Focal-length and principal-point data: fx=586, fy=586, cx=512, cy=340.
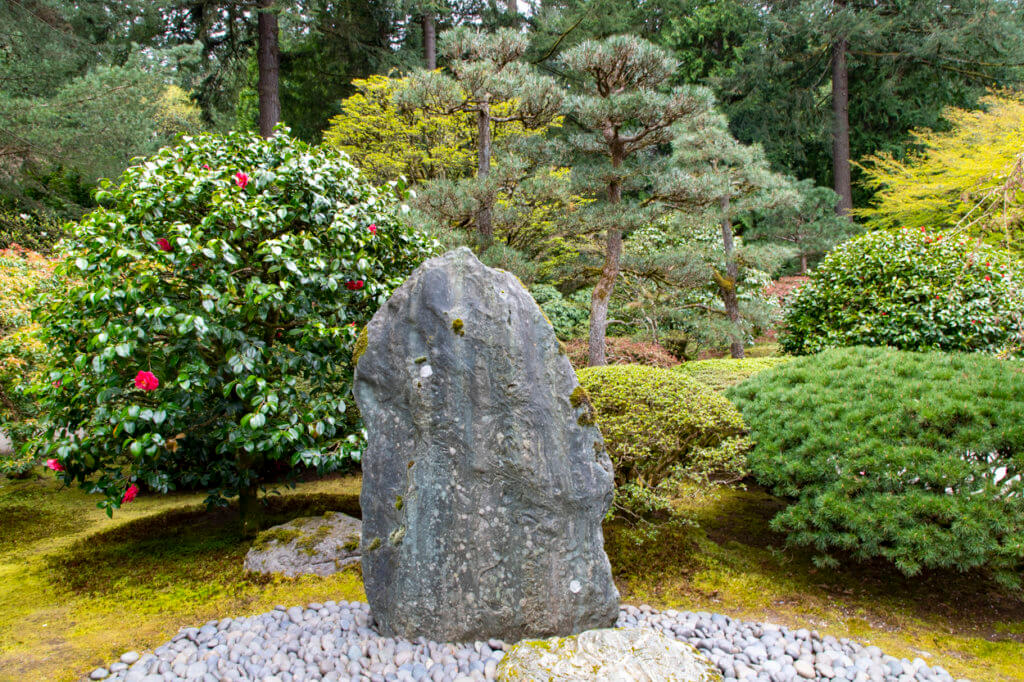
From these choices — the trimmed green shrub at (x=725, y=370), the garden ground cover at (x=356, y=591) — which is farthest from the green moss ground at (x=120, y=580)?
the trimmed green shrub at (x=725, y=370)

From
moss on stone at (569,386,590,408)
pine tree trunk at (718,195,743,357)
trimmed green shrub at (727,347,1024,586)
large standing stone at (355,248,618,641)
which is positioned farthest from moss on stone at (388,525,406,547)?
pine tree trunk at (718,195,743,357)

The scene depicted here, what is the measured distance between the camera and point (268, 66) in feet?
37.3

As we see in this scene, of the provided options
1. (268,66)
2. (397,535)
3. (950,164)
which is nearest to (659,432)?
(397,535)

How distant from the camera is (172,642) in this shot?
2.72 m

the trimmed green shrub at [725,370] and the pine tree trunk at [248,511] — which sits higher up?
the trimmed green shrub at [725,370]

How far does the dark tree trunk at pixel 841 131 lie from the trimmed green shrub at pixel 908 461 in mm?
13057

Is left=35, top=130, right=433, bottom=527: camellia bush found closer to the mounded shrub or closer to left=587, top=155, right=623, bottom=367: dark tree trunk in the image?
left=587, top=155, right=623, bottom=367: dark tree trunk

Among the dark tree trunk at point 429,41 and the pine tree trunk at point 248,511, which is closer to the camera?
the pine tree trunk at point 248,511

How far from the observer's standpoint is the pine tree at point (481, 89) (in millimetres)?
6789

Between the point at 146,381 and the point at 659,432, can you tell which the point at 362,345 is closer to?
the point at 146,381

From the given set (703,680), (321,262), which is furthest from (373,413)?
(703,680)

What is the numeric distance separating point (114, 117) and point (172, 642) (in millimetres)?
7392

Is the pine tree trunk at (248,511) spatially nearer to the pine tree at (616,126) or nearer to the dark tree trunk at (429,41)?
the pine tree at (616,126)

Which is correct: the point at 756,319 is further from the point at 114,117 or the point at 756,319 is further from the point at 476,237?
the point at 114,117
